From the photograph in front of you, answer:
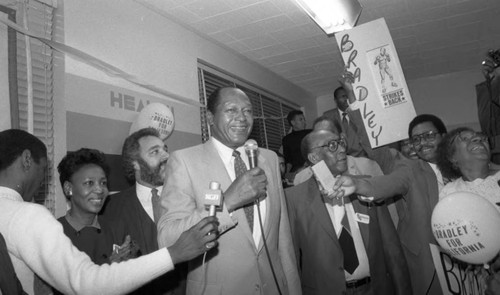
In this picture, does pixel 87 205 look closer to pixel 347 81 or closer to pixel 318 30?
pixel 347 81

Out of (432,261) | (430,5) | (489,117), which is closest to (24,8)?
(432,261)

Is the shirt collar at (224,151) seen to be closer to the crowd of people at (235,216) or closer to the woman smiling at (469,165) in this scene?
the crowd of people at (235,216)

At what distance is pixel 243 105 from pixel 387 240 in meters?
1.35

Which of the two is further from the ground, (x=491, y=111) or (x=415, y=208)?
(x=491, y=111)

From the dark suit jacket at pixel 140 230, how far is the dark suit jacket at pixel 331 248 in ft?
2.70

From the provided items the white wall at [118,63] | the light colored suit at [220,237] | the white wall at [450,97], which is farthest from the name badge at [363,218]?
the white wall at [450,97]

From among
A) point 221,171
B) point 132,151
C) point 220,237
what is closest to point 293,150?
point 132,151

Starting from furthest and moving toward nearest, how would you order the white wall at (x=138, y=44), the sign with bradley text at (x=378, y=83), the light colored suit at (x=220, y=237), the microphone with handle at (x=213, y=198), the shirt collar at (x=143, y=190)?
the white wall at (x=138, y=44)
the sign with bradley text at (x=378, y=83)
the shirt collar at (x=143, y=190)
the light colored suit at (x=220, y=237)
the microphone with handle at (x=213, y=198)

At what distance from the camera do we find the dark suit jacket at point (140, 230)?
90.0 inches

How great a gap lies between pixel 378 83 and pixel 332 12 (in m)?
1.38

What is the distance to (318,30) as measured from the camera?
512 centimetres

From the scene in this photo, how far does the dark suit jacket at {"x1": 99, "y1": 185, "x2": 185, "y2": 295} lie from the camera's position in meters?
2.29

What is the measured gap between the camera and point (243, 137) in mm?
1901

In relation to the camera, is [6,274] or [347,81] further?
[347,81]
